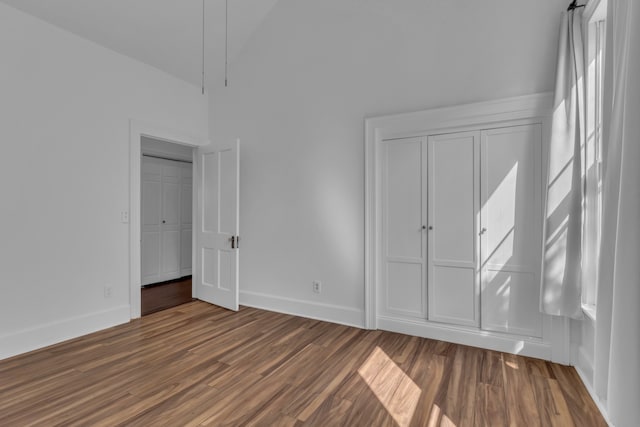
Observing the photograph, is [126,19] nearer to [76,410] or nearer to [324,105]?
[324,105]

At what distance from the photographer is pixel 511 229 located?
2.88 metres

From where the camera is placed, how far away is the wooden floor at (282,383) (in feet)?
6.51

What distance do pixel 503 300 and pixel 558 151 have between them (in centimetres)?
128

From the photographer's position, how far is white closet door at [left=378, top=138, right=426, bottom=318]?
3.26 m

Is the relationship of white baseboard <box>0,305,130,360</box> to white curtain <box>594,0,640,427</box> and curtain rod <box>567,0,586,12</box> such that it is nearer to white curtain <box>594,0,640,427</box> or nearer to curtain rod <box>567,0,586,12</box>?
white curtain <box>594,0,640,427</box>

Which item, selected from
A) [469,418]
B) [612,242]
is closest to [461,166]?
[612,242]

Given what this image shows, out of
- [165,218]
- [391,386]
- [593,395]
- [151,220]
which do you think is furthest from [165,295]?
[593,395]

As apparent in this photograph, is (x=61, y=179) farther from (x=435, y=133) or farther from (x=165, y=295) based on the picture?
(x=435, y=133)

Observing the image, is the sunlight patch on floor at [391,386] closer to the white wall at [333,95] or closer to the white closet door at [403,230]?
the white closet door at [403,230]

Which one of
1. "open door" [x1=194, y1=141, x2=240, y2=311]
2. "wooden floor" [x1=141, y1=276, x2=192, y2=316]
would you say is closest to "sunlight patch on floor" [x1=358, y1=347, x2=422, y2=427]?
"open door" [x1=194, y1=141, x2=240, y2=311]

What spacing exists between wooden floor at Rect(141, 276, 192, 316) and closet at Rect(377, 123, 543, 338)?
276cm

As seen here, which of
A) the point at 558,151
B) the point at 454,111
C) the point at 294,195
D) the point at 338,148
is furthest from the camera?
the point at 294,195

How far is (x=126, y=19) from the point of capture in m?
3.38

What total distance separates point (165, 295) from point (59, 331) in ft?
5.79
